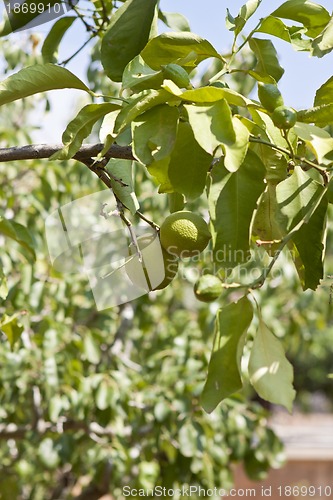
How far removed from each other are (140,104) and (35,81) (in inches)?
6.5

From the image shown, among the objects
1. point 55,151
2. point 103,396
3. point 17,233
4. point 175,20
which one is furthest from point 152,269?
point 103,396

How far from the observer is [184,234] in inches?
30.8

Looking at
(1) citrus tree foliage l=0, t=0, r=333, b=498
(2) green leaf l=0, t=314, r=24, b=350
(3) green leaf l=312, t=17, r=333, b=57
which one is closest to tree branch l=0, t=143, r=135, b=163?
(1) citrus tree foliage l=0, t=0, r=333, b=498

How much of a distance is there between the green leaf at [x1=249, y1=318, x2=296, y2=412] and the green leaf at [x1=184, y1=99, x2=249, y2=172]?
19 cm

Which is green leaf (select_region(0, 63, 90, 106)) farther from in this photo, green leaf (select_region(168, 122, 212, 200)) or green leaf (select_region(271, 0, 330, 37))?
green leaf (select_region(271, 0, 330, 37))

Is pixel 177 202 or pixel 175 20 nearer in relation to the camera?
pixel 177 202

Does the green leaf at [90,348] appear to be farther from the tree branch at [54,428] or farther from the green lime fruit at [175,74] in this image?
the green lime fruit at [175,74]

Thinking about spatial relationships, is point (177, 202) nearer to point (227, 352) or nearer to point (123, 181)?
point (123, 181)

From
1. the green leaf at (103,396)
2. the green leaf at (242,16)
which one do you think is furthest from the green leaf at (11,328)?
the green leaf at (103,396)

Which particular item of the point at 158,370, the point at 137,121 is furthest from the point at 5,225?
the point at 158,370

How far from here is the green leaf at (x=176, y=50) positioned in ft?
2.62

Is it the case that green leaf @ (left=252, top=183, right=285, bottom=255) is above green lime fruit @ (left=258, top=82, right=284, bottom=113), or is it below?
below

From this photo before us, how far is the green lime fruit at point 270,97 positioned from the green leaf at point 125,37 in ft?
0.92

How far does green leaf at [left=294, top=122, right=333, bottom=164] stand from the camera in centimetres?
65
